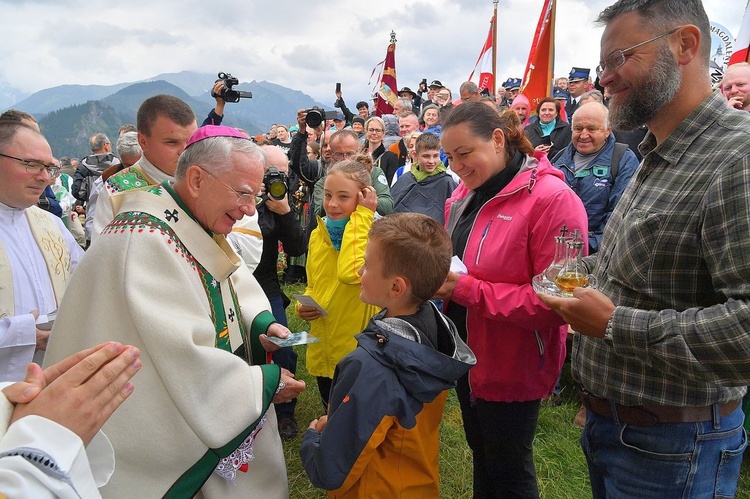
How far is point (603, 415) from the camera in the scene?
1726mm

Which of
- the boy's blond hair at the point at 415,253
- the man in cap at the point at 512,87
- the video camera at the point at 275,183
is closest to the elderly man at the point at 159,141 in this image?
the video camera at the point at 275,183

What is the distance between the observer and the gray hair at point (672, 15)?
147 cm

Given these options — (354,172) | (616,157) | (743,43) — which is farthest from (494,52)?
(354,172)

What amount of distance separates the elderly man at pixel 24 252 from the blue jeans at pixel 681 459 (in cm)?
264

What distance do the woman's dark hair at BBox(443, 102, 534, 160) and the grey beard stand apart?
822 mm

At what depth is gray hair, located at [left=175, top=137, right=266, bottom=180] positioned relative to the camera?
1.92m

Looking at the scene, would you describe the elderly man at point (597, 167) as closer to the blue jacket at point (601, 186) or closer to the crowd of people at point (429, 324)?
the blue jacket at point (601, 186)

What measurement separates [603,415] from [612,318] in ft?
1.67

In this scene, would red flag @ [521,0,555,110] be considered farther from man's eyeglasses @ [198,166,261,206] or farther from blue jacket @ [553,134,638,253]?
man's eyeglasses @ [198,166,261,206]

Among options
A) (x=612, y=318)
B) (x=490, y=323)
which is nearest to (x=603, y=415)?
(x=612, y=318)

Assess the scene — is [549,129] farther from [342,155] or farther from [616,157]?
[342,155]

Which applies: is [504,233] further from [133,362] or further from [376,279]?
[133,362]

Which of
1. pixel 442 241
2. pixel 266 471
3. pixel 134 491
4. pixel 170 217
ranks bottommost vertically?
pixel 266 471

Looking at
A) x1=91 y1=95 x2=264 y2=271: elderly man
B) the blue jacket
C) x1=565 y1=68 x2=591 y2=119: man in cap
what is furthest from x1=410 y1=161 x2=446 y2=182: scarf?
x1=565 y1=68 x2=591 y2=119: man in cap
